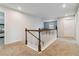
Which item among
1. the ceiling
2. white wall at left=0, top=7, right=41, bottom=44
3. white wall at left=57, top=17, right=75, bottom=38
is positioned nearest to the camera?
the ceiling

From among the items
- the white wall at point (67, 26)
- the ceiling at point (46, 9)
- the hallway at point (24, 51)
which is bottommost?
the hallway at point (24, 51)

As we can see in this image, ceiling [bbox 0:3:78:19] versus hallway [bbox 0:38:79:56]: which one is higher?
ceiling [bbox 0:3:78:19]

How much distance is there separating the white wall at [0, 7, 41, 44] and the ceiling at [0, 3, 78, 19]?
7.5 inches

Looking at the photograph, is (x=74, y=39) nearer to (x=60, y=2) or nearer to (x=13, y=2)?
(x=60, y=2)

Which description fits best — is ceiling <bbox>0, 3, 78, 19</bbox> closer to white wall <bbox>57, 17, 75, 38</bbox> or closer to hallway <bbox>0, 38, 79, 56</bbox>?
white wall <bbox>57, 17, 75, 38</bbox>

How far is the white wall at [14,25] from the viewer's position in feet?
7.34

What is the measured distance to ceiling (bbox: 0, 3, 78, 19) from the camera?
2012 mm

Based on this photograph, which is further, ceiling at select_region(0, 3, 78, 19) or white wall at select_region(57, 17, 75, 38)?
white wall at select_region(57, 17, 75, 38)

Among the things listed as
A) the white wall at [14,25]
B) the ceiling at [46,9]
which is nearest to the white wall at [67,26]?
the ceiling at [46,9]

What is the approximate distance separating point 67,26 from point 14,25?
151cm

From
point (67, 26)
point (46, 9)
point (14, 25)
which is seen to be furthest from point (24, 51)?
point (67, 26)

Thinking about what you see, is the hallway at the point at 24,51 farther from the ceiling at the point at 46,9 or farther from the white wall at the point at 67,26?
the ceiling at the point at 46,9

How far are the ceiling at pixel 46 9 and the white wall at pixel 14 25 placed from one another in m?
0.19

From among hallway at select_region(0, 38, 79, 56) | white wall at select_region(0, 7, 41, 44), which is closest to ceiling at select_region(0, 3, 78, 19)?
white wall at select_region(0, 7, 41, 44)
